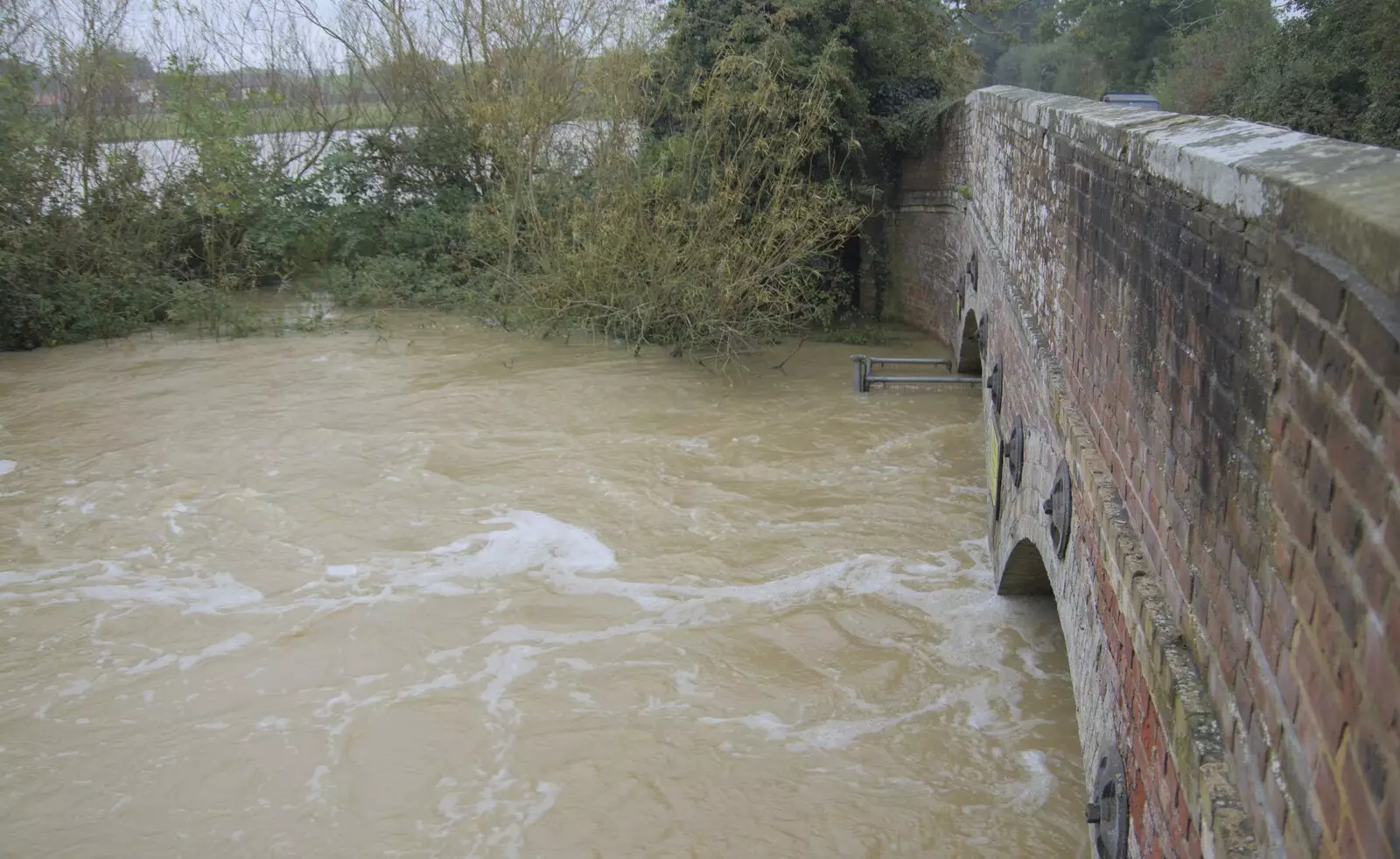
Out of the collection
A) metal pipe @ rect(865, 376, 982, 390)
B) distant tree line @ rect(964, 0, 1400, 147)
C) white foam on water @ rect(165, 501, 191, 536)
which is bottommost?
white foam on water @ rect(165, 501, 191, 536)

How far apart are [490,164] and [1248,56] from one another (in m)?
14.3

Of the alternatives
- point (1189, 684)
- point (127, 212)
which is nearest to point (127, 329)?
point (127, 212)

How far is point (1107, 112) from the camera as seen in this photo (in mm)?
4176

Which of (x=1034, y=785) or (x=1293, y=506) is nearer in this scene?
(x=1293, y=506)

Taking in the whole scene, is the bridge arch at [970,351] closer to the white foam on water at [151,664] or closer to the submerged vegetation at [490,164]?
the submerged vegetation at [490,164]

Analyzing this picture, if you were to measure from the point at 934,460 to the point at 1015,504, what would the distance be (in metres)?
4.46

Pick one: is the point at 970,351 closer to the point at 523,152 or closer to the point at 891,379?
the point at 891,379

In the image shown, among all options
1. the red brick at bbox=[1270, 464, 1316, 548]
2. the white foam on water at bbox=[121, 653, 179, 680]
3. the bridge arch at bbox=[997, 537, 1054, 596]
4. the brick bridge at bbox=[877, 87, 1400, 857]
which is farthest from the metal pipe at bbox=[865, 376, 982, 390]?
the red brick at bbox=[1270, 464, 1316, 548]

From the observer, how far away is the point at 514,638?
6934mm

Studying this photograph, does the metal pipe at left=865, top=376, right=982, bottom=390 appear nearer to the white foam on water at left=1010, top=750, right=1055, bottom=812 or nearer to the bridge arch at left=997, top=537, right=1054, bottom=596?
the bridge arch at left=997, top=537, right=1054, bottom=596

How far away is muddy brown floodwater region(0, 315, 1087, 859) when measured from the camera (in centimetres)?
519

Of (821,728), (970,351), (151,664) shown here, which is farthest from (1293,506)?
(970,351)

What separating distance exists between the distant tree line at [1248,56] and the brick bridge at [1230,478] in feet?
43.7

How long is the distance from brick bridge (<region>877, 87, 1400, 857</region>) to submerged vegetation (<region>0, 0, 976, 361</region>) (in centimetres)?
888
